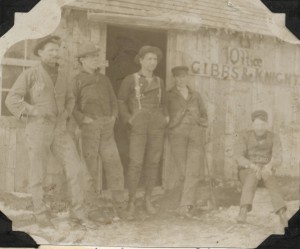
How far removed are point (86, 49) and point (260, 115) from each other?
1841 millimetres

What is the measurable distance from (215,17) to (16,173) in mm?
2419

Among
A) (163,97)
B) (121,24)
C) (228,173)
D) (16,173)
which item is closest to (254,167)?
(228,173)

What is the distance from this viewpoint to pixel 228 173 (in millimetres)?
5516

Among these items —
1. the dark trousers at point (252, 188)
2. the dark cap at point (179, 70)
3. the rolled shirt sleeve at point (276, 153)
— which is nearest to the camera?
the dark cap at point (179, 70)

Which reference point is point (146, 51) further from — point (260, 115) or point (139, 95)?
point (260, 115)

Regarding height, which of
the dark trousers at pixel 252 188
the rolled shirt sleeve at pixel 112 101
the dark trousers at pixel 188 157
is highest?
the rolled shirt sleeve at pixel 112 101

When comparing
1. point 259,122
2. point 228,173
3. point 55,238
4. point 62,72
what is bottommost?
point 55,238

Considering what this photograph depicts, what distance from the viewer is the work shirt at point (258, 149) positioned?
219 inches

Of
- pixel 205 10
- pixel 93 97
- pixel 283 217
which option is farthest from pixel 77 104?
pixel 283 217

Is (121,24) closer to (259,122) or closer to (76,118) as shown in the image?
(76,118)

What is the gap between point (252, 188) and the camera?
18.2 feet

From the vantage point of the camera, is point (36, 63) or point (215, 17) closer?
point (36, 63)

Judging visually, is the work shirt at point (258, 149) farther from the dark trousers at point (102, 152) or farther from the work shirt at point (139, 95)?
the dark trousers at point (102, 152)

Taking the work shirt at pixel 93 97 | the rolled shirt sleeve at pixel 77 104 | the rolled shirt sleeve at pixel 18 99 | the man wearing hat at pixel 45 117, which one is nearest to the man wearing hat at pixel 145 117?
the work shirt at pixel 93 97
